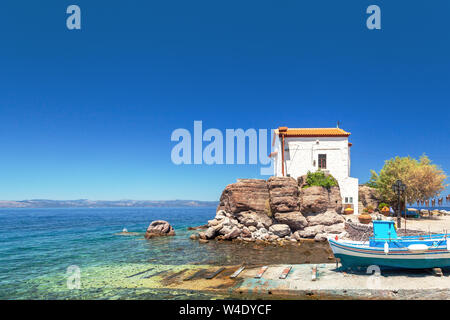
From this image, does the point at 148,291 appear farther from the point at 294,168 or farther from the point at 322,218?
the point at 294,168

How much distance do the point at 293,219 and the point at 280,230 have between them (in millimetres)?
2223

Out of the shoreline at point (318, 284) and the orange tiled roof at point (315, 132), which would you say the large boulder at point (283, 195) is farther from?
the shoreline at point (318, 284)

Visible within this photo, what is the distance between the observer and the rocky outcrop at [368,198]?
3978 cm

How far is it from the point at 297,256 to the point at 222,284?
10569 mm

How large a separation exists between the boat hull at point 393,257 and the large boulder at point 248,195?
67.5 ft

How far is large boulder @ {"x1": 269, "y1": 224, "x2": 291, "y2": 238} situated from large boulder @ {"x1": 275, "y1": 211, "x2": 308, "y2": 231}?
2.40 feet

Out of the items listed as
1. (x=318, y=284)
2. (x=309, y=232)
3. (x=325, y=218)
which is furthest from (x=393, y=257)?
(x=325, y=218)

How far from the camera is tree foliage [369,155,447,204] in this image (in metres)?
36.8

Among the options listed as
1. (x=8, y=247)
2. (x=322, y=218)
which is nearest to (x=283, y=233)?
(x=322, y=218)
